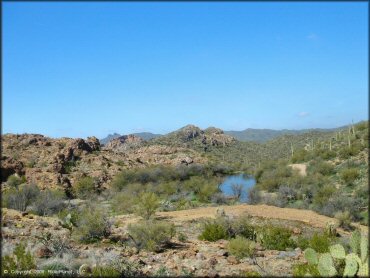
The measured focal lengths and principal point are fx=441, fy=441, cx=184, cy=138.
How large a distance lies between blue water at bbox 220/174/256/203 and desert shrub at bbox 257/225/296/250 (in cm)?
1596

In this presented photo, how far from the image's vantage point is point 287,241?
13.6m

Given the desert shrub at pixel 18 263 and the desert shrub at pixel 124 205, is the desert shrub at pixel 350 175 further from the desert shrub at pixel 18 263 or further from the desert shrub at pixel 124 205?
the desert shrub at pixel 18 263

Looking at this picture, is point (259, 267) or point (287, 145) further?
point (287, 145)

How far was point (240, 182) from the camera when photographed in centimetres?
4347

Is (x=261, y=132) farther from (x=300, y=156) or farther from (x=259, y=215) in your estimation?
(x=259, y=215)

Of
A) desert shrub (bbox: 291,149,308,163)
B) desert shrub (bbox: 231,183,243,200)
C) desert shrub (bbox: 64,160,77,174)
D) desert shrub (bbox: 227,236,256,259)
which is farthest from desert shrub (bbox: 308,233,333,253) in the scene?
desert shrub (bbox: 291,149,308,163)

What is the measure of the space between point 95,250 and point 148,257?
172 centimetres

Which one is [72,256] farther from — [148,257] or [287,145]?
[287,145]

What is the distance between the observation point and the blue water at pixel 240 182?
3350 centimetres

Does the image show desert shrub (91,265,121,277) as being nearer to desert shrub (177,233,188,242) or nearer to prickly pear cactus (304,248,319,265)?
prickly pear cactus (304,248,319,265)

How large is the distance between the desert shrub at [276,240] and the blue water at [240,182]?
15956 mm

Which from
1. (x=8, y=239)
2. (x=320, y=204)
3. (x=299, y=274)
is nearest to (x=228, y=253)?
(x=299, y=274)

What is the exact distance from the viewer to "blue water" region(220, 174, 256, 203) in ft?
110

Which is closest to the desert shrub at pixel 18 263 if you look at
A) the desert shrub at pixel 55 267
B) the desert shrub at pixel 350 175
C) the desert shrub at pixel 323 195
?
the desert shrub at pixel 55 267
